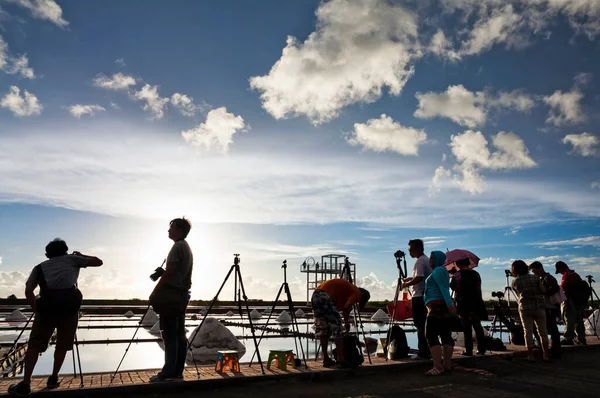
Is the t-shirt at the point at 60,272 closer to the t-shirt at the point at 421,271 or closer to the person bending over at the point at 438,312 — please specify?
the person bending over at the point at 438,312

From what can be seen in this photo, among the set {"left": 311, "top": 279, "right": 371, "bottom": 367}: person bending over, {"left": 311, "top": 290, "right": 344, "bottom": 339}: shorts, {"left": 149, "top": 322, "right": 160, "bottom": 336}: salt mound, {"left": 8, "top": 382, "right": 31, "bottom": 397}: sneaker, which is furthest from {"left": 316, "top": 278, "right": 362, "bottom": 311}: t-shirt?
{"left": 149, "top": 322, "right": 160, "bottom": 336}: salt mound

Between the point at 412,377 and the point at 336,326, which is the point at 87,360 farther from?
the point at 412,377

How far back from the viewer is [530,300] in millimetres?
8141

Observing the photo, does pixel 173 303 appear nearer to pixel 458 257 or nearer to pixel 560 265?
pixel 458 257

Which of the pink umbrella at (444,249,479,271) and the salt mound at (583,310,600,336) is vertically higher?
the pink umbrella at (444,249,479,271)

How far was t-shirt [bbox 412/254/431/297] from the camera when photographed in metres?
7.41

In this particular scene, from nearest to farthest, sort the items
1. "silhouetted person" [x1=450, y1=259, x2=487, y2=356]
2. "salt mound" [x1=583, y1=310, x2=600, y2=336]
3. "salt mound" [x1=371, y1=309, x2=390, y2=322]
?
"silhouetted person" [x1=450, y1=259, x2=487, y2=356], "salt mound" [x1=583, y1=310, x2=600, y2=336], "salt mound" [x1=371, y1=309, x2=390, y2=322]

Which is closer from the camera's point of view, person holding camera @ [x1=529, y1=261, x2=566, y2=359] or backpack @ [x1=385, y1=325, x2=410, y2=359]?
backpack @ [x1=385, y1=325, x2=410, y2=359]

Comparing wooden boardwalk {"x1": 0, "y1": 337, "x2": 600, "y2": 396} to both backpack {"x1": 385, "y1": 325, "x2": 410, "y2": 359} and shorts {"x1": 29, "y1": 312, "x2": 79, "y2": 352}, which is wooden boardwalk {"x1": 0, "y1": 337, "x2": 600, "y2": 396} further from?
backpack {"x1": 385, "y1": 325, "x2": 410, "y2": 359}

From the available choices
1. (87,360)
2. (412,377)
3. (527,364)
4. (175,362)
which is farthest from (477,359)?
(87,360)

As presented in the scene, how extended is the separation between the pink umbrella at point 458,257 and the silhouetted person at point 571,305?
2.59 meters

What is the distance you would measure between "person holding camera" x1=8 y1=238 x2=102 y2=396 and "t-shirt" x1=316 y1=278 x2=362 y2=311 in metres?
3.51

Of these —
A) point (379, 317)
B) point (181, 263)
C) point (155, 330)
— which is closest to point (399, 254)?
point (181, 263)

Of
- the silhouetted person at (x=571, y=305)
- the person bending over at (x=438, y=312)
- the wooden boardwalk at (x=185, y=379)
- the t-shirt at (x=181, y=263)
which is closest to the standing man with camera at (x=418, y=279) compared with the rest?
the person bending over at (x=438, y=312)
